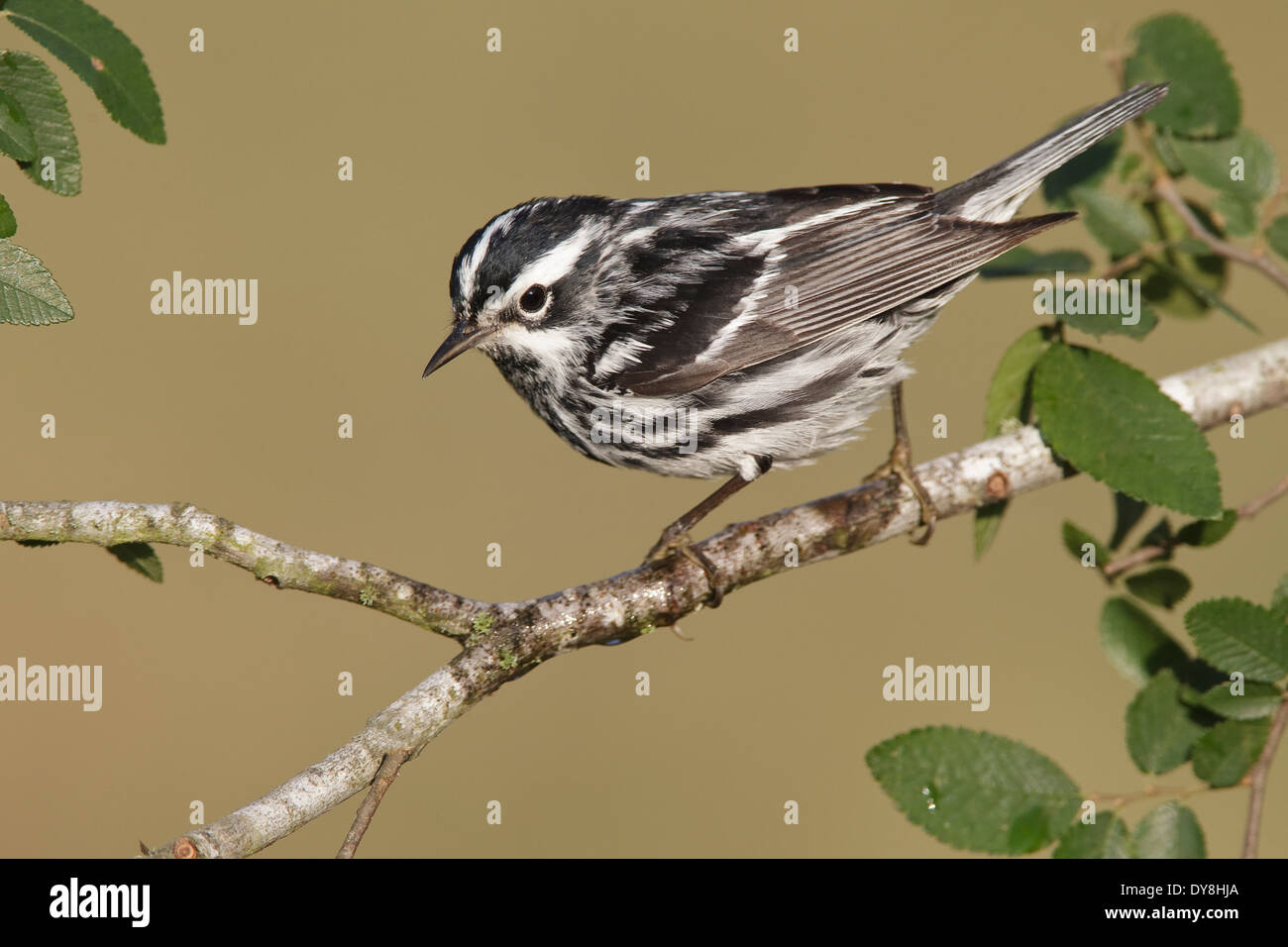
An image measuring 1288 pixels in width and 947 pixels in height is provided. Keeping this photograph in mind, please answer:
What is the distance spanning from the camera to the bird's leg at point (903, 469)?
154 inches

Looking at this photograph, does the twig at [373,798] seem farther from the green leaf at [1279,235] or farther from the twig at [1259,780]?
the green leaf at [1279,235]

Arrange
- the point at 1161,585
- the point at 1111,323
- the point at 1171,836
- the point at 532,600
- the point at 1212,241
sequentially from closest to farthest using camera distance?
the point at 1171,836
the point at 532,600
the point at 1161,585
the point at 1111,323
the point at 1212,241

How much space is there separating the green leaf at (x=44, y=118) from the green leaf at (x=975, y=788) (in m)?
2.55

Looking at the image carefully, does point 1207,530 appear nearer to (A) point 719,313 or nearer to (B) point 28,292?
(A) point 719,313

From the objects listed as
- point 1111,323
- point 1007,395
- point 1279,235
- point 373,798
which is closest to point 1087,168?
point 1279,235

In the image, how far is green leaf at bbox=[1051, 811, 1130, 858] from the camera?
281 centimetres

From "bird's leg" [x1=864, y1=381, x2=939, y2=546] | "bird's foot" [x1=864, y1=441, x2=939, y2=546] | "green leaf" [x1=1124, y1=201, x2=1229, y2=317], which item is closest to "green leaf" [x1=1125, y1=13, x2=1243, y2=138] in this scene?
"green leaf" [x1=1124, y1=201, x2=1229, y2=317]

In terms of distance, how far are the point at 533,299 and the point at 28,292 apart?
1.86m

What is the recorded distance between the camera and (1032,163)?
4094mm

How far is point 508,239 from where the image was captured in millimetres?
3939

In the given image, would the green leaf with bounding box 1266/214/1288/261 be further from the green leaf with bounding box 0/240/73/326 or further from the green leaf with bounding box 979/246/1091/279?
the green leaf with bounding box 0/240/73/326

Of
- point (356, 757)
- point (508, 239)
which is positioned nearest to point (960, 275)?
point (508, 239)

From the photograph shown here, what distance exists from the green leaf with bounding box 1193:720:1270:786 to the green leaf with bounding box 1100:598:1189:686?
38 cm

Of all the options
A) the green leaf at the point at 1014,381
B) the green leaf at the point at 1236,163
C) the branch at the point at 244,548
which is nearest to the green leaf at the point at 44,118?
the branch at the point at 244,548
